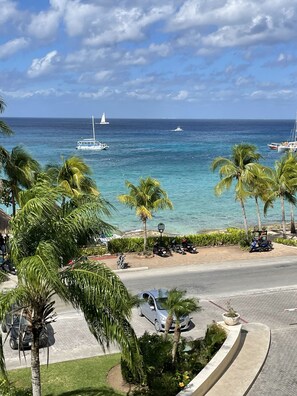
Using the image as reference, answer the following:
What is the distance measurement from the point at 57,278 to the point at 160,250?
2170 centimetres

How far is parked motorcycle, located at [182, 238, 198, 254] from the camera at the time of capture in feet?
104

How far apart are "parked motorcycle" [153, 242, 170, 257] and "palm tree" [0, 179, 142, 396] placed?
20.0 m

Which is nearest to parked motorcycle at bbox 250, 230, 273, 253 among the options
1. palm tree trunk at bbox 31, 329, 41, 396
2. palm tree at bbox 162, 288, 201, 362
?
palm tree at bbox 162, 288, 201, 362

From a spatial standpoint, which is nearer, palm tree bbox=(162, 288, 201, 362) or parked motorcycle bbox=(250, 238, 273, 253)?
palm tree bbox=(162, 288, 201, 362)

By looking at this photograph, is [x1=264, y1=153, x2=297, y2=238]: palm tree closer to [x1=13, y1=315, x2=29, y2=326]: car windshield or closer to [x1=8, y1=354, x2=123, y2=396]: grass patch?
[x1=8, y1=354, x2=123, y2=396]: grass patch

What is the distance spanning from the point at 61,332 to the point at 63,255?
29.7 feet

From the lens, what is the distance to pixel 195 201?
2339 inches

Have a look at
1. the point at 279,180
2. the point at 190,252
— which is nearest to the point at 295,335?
the point at 190,252

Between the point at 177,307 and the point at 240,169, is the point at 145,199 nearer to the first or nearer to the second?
the point at 240,169

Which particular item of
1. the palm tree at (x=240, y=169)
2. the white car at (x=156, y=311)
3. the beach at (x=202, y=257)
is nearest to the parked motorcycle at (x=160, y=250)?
the beach at (x=202, y=257)

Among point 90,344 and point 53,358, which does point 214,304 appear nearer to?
point 90,344

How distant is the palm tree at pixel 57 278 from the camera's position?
9828 mm

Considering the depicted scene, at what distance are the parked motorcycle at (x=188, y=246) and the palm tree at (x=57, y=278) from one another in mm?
20964

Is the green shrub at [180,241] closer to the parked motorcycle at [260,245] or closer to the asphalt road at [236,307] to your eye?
the parked motorcycle at [260,245]
